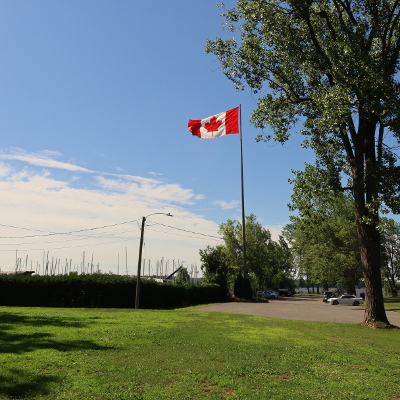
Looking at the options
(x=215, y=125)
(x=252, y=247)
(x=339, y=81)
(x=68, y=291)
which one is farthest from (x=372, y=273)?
(x=252, y=247)

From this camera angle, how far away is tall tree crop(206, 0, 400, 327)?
61.7ft

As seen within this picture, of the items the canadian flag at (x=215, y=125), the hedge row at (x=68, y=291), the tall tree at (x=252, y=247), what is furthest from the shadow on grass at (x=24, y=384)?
the tall tree at (x=252, y=247)

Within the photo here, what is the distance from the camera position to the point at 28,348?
34.2 ft

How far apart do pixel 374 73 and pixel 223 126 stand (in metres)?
19.2

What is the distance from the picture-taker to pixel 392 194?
66.0 feet

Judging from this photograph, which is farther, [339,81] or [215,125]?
[215,125]

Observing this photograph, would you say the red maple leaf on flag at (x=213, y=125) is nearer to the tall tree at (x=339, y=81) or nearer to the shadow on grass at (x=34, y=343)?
the tall tree at (x=339, y=81)

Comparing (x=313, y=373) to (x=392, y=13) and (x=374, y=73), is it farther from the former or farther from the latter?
(x=392, y=13)

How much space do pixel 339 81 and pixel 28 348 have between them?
17595 mm

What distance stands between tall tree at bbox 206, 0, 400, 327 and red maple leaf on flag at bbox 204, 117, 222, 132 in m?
11.6

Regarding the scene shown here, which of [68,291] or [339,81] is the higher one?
[339,81]

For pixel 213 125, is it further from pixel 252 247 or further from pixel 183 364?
pixel 252 247

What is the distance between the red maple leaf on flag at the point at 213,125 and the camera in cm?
3600

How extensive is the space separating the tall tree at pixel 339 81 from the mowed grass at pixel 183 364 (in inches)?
315
